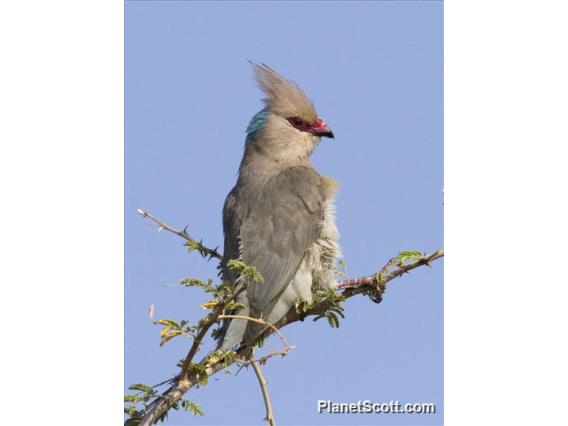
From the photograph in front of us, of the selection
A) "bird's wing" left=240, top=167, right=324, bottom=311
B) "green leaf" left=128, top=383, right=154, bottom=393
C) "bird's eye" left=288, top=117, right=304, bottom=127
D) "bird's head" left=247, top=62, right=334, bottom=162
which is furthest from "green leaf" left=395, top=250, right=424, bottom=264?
"bird's eye" left=288, top=117, right=304, bottom=127

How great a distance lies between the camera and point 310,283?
7.14m

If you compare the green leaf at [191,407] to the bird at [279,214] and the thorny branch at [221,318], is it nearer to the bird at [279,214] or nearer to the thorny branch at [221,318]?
the thorny branch at [221,318]

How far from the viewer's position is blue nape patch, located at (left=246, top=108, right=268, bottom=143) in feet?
27.9

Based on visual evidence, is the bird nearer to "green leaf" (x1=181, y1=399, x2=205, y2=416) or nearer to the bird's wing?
the bird's wing

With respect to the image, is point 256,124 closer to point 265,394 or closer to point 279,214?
point 279,214

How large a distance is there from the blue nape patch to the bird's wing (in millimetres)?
873

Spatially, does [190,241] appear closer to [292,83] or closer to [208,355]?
[208,355]

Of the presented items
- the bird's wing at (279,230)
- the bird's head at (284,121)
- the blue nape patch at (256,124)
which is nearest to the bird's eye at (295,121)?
the bird's head at (284,121)

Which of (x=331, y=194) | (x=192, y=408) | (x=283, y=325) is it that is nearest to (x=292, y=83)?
(x=331, y=194)

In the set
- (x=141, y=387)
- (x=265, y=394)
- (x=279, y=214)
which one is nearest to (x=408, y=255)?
(x=265, y=394)

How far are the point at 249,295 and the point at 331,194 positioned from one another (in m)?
1.57

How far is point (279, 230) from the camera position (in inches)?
281

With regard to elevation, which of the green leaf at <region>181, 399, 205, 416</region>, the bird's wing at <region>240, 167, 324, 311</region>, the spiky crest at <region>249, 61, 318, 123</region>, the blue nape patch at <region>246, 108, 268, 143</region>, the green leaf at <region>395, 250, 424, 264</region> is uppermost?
the spiky crest at <region>249, 61, 318, 123</region>

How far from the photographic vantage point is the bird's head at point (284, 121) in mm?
8352
